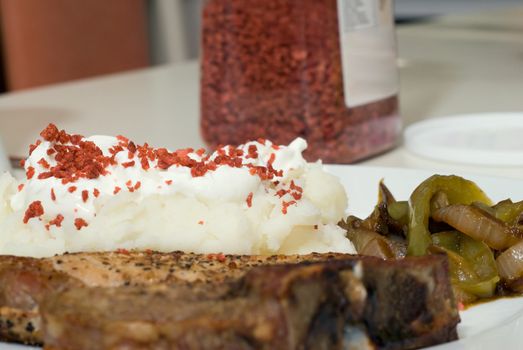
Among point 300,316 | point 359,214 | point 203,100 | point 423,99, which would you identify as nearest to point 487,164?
point 359,214

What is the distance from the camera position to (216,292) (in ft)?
3.26

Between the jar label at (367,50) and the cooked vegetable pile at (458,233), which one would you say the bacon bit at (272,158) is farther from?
the jar label at (367,50)

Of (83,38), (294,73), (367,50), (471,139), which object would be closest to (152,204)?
(294,73)

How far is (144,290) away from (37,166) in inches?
19.6

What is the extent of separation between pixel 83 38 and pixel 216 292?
11.8 feet

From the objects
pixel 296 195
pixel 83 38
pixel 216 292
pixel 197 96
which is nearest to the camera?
pixel 216 292

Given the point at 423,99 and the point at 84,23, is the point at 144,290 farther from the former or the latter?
the point at 84,23

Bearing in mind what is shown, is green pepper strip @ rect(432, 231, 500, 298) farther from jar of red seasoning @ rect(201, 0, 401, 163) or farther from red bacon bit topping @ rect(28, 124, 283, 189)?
jar of red seasoning @ rect(201, 0, 401, 163)

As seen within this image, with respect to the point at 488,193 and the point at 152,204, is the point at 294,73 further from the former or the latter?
the point at 152,204

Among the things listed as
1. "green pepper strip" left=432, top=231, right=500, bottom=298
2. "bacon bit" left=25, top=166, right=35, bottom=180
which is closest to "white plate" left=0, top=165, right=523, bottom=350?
"green pepper strip" left=432, top=231, right=500, bottom=298

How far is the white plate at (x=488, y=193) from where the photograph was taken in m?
1.06

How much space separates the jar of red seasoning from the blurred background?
2274mm

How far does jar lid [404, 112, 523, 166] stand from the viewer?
6.68 feet

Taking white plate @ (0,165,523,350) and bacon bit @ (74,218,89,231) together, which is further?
bacon bit @ (74,218,89,231)
